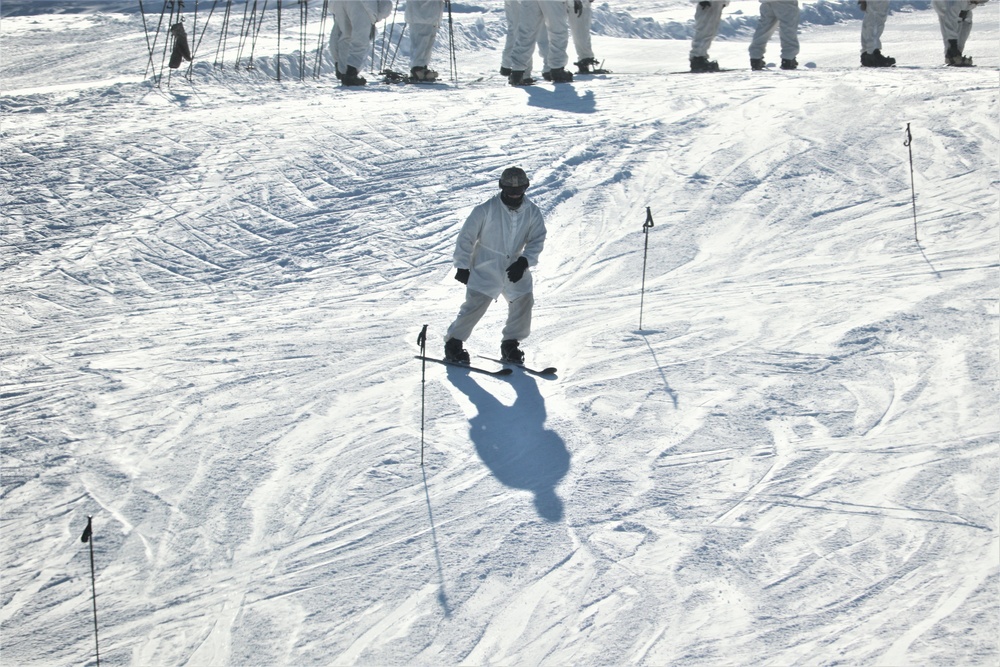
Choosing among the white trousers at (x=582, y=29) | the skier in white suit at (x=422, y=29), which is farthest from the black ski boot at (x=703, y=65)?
the skier in white suit at (x=422, y=29)

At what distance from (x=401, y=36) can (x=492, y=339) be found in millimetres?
12127

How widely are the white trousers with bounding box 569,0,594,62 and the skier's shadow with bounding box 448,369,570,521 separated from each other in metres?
8.49

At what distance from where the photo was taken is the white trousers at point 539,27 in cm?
1451

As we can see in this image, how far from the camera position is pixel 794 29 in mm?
15711

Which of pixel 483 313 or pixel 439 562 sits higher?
pixel 483 313

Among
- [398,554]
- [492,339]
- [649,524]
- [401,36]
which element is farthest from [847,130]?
[401,36]

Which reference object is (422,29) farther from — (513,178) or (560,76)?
(513,178)

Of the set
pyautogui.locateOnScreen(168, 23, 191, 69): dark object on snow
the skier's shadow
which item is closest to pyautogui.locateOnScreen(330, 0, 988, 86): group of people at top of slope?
pyautogui.locateOnScreen(168, 23, 191, 69): dark object on snow

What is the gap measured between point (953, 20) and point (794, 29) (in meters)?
2.17

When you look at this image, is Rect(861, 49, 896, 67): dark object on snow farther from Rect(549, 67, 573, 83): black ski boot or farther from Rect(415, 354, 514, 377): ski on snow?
Rect(415, 354, 514, 377): ski on snow

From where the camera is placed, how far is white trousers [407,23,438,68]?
1551cm

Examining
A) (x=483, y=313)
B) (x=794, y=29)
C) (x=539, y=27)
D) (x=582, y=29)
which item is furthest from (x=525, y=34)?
(x=483, y=313)

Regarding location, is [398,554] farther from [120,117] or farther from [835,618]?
[120,117]

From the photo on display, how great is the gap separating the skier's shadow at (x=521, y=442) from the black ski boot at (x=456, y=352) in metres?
0.13
